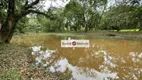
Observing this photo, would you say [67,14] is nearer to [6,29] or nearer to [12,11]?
[12,11]

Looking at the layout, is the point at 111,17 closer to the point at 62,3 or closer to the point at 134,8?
the point at 134,8

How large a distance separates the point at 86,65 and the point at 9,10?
7.47 meters

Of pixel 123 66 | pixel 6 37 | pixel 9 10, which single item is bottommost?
pixel 123 66

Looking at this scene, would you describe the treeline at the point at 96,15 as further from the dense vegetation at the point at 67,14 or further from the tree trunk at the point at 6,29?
the tree trunk at the point at 6,29

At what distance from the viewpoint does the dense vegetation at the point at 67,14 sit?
11195 millimetres

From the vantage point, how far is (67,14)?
31062mm

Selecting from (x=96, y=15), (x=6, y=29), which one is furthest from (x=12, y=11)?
(x=96, y=15)

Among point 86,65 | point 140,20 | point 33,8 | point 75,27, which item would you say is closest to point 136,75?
point 86,65

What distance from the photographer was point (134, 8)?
78.0 feet

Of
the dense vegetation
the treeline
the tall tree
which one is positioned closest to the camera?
the tall tree

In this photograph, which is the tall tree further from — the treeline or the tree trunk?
the treeline

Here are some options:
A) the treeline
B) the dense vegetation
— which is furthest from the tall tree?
the treeline

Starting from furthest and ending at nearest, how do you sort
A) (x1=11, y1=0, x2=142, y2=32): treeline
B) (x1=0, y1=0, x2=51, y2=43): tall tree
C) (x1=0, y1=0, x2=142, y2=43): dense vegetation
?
1. (x1=11, y1=0, x2=142, y2=32): treeline
2. (x1=0, y1=0, x2=142, y2=43): dense vegetation
3. (x1=0, y1=0, x2=51, y2=43): tall tree

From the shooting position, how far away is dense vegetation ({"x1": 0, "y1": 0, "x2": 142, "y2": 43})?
1120cm
